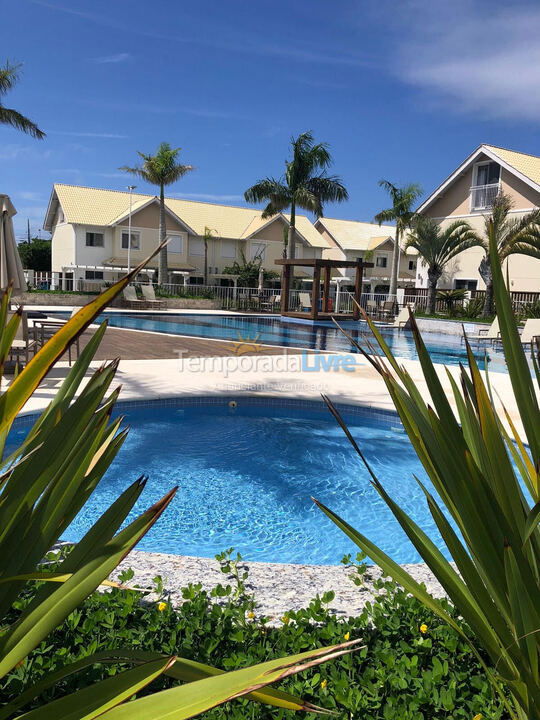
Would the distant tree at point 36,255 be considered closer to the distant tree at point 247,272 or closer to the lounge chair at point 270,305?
the distant tree at point 247,272

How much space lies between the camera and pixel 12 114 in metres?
26.5

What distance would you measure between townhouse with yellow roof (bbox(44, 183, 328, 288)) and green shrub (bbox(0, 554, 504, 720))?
37.2 m

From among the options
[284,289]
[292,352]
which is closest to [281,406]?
[292,352]

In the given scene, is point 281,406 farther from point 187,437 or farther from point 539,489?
point 539,489

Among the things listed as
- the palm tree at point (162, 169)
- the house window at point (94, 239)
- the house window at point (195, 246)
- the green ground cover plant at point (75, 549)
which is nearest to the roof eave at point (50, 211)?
the house window at point (94, 239)

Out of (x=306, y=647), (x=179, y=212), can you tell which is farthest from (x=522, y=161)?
(x=306, y=647)

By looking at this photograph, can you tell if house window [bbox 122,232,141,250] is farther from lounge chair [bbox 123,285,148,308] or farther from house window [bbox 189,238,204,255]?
lounge chair [bbox 123,285,148,308]

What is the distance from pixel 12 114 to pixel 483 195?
2361 cm

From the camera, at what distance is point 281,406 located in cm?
901

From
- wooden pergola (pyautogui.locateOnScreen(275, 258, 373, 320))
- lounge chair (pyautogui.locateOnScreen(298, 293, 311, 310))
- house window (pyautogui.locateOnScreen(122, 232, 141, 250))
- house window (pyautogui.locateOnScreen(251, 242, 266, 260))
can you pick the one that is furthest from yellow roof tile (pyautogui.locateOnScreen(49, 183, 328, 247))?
wooden pergola (pyautogui.locateOnScreen(275, 258, 373, 320))

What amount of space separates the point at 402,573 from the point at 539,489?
379mm

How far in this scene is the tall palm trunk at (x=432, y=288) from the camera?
2689 centimetres

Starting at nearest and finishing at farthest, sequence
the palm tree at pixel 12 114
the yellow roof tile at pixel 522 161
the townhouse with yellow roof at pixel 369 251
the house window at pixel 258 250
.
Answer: the palm tree at pixel 12 114 → the yellow roof tile at pixel 522 161 → the house window at pixel 258 250 → the townhouse with yellow roof at pixel 369 251

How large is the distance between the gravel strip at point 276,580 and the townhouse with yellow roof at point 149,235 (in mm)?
36454
